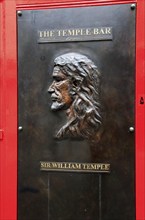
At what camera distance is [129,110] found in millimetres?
2352

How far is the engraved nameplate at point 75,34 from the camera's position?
93.3 inches

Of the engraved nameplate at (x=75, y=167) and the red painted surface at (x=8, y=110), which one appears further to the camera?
the red painted surface at (x=8, y=110)

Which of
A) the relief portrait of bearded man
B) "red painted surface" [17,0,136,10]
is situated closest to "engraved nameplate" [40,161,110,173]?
the relief portrait of bearded man

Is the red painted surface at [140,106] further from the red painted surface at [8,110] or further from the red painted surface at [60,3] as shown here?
A: the red painted surface at [8,110]

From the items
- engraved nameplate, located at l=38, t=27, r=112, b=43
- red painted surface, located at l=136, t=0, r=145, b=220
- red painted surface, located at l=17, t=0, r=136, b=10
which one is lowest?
red painted surface, located at l=136, t=0, r=145, b=220

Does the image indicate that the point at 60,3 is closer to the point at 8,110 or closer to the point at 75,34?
the point at 75,34

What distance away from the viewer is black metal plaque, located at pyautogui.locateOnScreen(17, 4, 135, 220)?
7.75 ft

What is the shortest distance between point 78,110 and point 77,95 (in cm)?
10

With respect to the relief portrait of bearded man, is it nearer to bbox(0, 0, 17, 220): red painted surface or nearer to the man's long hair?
the man's long hair

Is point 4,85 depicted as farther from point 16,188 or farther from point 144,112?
point 144,112

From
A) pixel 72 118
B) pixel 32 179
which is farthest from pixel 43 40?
pixel 32 179

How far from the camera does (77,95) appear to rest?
2.40 meters

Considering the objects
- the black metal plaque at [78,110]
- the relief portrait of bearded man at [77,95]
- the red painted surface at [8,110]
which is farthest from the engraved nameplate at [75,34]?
the red painted surface at [8,110]

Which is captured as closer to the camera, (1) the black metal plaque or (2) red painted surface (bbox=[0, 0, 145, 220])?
(1) the black metal plaque
